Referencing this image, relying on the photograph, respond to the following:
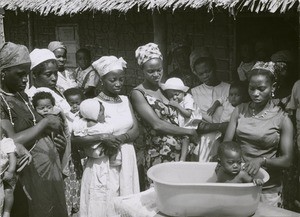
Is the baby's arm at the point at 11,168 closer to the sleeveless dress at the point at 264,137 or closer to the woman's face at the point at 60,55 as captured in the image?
the sleeveless dress at the point at 264,137

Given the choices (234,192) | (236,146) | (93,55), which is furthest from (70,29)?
(234,192)

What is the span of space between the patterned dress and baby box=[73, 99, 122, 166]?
0.35m

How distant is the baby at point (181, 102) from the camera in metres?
4.27

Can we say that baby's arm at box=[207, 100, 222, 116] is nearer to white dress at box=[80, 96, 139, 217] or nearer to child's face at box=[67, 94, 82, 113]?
white dress at box=[80, 96, 139, 217]

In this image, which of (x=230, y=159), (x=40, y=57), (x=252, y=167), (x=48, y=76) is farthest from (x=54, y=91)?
(x=252, y=167)

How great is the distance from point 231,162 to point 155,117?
114cm

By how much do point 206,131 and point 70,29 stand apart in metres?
4.89

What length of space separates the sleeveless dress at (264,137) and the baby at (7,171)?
172 centimetres

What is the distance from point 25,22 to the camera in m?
9.30

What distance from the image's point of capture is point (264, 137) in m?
3.39

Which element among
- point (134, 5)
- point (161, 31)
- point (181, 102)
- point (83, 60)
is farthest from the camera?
point (83, 60)

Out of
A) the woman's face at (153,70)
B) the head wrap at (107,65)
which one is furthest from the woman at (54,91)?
the woman's face at (153,70)

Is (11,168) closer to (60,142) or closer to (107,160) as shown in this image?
(60,142)

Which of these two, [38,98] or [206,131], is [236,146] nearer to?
[206,131]
